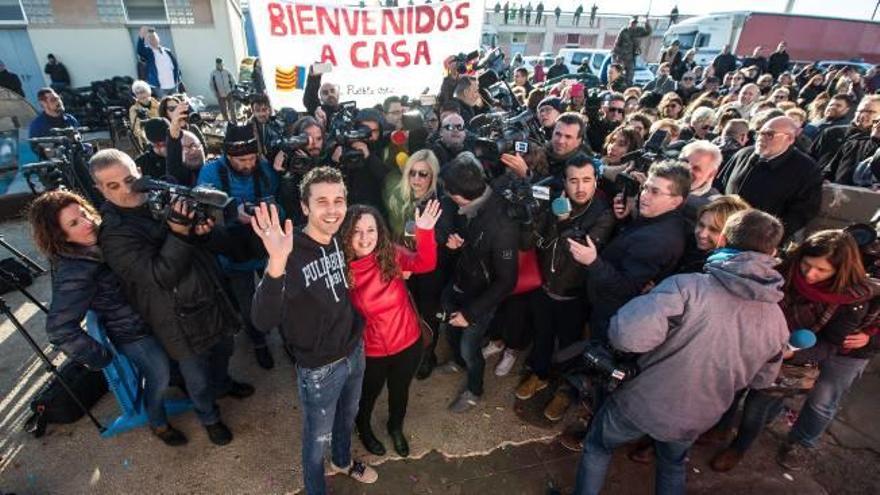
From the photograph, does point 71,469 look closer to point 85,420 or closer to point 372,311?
point 85,420

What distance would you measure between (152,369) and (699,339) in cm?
307

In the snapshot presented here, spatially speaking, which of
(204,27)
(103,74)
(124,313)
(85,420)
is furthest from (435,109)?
(103,74)

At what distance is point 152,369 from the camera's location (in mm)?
2705

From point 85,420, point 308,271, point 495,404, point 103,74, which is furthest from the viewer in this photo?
point 103,74

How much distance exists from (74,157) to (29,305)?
5.25 ft

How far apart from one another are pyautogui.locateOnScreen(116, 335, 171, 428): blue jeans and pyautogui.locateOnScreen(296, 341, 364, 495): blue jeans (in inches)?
42.2

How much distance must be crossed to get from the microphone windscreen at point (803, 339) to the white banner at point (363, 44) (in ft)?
14.8

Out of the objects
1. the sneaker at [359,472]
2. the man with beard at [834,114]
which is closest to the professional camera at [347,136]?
the sneaker at [359,472]

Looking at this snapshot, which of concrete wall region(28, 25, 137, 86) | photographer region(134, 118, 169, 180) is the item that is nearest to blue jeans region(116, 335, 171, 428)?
photographer region(134, 118, 169, 180)

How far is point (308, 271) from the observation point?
2061 mm

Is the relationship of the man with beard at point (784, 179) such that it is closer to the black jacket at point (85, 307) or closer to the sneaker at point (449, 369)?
the sneaker at point (449, 369)

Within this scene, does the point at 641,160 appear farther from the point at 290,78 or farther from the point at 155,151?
the point at 155,151

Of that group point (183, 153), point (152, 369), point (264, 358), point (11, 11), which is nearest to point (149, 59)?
point (11, 11)

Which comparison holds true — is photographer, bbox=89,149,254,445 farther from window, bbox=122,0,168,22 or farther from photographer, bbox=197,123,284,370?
window, bbox=122,0,168,22
